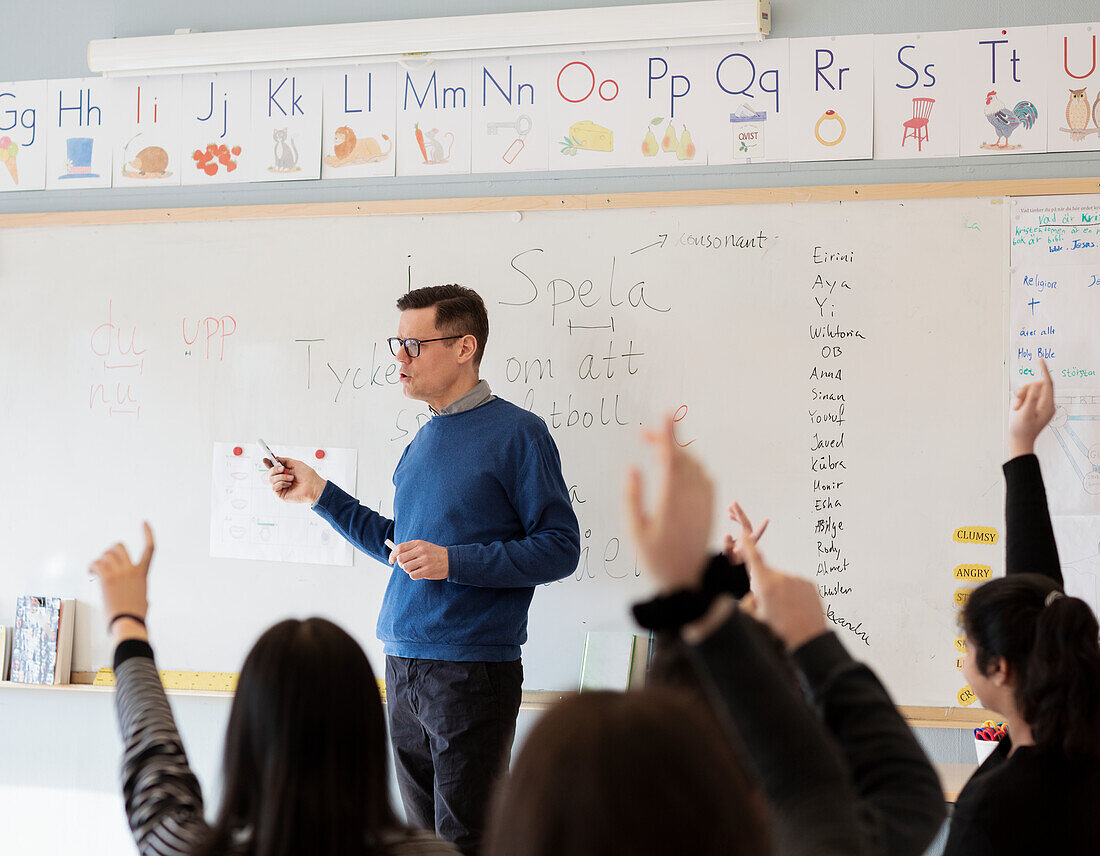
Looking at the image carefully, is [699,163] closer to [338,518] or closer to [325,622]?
[338,518]

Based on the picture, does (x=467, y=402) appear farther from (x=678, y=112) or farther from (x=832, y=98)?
(x=832, y=98)

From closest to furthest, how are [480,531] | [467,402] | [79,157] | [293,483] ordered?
[480,531] → [467,402] → [293,483] → [79,157]

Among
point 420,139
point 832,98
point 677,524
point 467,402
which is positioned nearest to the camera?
point 677,524

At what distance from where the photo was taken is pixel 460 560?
2236 millimetres

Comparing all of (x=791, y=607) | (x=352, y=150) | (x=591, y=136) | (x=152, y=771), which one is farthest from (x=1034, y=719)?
(x=352, y=150)

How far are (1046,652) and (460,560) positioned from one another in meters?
1.26

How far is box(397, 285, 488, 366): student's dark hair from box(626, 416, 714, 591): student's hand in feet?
6.00

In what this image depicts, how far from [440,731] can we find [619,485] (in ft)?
2.76

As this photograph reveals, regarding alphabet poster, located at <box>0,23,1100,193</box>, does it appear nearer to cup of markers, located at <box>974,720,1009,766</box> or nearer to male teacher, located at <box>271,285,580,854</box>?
male teacher, located at <box>271,285,580,854</box>

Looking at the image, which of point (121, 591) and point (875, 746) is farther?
point (121, 591)

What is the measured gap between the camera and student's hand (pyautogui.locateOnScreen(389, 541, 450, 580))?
7.16 ft

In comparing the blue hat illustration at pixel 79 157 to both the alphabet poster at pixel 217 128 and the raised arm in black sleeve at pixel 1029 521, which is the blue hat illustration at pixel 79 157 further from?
the raised arm in black sleeve at pixel 1029 521

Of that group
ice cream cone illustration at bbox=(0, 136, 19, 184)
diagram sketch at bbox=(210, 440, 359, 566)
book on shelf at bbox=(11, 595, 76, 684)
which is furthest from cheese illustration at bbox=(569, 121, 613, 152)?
book on shelf at bbox=(11, 595, 76, 684)

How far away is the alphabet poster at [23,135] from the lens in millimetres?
3131
